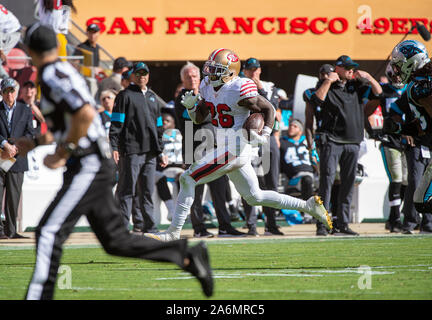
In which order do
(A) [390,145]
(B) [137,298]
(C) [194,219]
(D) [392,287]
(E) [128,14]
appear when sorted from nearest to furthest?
(B) [137,298] < (D) [392,287] < (C) [194,219] < (A) [390,145] < (E) [128,14]

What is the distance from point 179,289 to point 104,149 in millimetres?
1495

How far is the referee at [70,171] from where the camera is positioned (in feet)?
15.4

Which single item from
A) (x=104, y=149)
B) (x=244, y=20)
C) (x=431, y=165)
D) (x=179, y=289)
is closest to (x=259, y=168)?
Answer: (x=431, y=165)

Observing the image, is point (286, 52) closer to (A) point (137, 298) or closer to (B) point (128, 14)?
(B) point (128, 14)

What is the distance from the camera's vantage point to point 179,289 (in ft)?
19.5

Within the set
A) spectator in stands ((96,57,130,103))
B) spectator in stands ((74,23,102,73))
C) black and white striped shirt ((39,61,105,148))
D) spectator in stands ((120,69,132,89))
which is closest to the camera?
black and white striped shirt ((39,61,105,148))

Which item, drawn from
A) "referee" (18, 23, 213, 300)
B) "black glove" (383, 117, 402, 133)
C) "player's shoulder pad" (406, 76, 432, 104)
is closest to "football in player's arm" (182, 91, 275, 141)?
"black glove" (383, 117, 402, 133)

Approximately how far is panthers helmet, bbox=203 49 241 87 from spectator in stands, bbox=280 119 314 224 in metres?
4.86

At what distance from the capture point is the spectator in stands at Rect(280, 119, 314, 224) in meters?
13.3

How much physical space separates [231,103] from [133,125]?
8.32 ft

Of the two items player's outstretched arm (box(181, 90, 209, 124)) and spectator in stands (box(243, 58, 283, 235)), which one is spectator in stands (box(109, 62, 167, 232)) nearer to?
spectator in stands (box(243, 58, 283, 235))

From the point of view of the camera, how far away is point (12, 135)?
1084cm

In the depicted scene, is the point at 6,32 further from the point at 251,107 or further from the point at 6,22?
the point at 251,107

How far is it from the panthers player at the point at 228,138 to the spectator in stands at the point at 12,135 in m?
3.14
